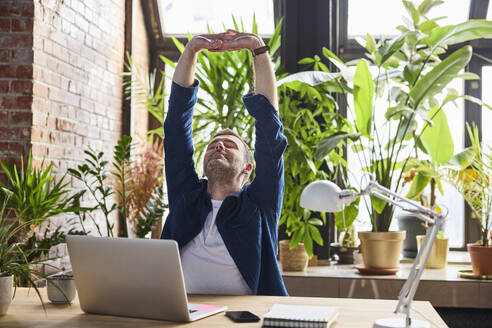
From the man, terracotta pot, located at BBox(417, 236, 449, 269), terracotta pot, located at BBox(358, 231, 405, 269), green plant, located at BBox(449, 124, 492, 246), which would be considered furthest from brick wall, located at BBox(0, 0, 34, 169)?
green plant, located at BBox(449, 124, 492, 246)

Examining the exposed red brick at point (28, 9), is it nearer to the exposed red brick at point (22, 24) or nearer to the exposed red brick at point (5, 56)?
the exposed red brick at point (22, 24)

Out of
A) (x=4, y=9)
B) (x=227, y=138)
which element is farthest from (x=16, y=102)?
(x=227, y=138)

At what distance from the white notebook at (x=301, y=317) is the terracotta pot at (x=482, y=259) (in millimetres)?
1902

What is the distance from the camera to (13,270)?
1602 millimetres

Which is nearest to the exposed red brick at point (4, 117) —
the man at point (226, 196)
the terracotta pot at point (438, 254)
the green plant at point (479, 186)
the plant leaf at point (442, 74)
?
the man at point (226, 196)

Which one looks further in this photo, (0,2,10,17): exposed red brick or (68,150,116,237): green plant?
(0,2,10,17): exposed red brick

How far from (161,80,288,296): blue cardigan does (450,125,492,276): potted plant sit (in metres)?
1.46

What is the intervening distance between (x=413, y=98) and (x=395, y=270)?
3.22 ft

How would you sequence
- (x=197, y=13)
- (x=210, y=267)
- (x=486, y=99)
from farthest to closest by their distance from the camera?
1. (x=197, y=13)
2. (x=486, y=99)
3. (x=210, y=267)

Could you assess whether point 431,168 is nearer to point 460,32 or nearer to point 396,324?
point 460,32

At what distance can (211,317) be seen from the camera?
4.97 ft

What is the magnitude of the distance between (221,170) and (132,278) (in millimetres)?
870

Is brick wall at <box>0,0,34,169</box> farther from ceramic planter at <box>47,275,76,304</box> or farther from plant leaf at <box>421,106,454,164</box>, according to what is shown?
plant leaf at <box>421,106,454,164</box>

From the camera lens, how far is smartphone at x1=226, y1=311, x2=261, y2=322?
1467 mm
